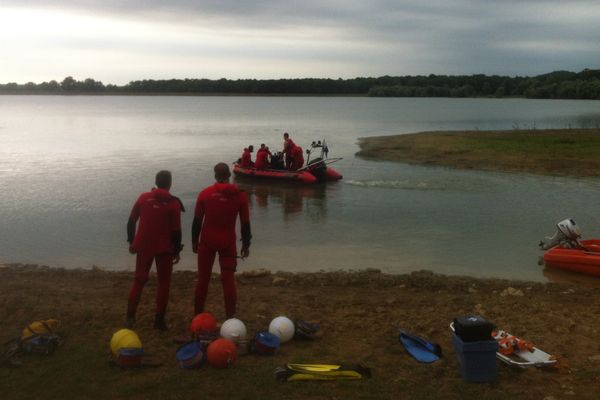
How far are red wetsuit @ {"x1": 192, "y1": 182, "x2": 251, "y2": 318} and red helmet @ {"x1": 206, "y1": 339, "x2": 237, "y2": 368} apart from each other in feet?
3.30

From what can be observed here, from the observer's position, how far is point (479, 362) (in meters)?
5.32

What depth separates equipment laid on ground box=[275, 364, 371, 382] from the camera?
530 centimetres

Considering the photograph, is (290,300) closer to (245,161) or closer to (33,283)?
(33,283)

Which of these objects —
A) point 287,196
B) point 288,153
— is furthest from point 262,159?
point 287,196

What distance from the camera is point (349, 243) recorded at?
1241 centimetres

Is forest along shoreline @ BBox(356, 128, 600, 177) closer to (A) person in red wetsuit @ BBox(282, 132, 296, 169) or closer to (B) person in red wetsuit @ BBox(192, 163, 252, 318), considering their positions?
(A) person in red wetsuit @ BBox(282, 132, 296, 169)

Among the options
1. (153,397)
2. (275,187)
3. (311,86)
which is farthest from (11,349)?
(311,86)

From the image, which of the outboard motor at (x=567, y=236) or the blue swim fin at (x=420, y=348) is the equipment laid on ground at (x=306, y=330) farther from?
the outboard motor at (x=567, y=236)

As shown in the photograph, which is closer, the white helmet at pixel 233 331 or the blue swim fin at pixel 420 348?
the blue swim fin at pixel 420 348

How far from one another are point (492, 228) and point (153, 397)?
1033cm

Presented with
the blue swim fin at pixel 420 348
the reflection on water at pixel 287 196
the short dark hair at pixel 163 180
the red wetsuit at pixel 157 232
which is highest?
the short dark hair at pixel 163 180

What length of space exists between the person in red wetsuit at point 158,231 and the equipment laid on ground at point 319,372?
1.75m

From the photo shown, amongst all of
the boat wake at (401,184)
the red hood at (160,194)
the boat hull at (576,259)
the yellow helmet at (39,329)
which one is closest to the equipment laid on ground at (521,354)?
the red hood at (160,194)

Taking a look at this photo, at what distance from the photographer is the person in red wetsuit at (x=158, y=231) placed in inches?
247
